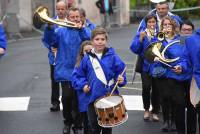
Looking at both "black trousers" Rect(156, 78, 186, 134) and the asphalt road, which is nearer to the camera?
"black trousers" Rect(156, 78, 186, 134)

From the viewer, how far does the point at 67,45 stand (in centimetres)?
907

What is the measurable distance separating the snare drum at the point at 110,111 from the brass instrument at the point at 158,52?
1206mm

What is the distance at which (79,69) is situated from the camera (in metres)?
7.95

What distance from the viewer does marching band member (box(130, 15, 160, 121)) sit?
965cm

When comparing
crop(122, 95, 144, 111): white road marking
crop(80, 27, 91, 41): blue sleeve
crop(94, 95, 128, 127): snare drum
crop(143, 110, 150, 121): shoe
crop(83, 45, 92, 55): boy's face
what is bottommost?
crop(122, 95, 144, 111): white road marking

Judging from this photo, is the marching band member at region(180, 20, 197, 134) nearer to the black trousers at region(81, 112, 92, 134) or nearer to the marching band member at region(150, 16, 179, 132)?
the marching band member at region(150, 16, 179, 132)

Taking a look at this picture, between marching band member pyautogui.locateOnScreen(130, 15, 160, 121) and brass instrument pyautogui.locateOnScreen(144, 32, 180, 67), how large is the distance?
0.41 meters

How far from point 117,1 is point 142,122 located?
20082mm

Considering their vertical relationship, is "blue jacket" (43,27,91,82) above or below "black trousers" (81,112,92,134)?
above

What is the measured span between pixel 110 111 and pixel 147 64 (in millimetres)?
2518

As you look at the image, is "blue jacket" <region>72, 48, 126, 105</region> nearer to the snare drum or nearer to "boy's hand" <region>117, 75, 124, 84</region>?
"boy's hand" <region>117, 75, 124, 84</region>

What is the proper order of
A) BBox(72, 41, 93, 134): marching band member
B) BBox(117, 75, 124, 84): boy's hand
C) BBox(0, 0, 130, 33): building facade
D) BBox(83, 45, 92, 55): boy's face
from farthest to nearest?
BBox(0, 0, 130, 33): building facade → BBox(83, 45, 92, 55): boy's face → BBox(72, 41, 93, 134): marching band member → BBox(117, 75, 124, 84): boy's hand

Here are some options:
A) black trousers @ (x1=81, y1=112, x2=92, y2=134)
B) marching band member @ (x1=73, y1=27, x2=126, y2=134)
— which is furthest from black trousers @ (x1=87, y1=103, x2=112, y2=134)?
black trousers @ (x1=81, y1=112, x2=92, y2=134)

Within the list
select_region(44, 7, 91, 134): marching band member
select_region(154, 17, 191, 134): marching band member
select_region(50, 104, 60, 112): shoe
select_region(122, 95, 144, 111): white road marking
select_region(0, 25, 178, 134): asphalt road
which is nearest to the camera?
select_region(154, 17, 191, 134): marching band member
